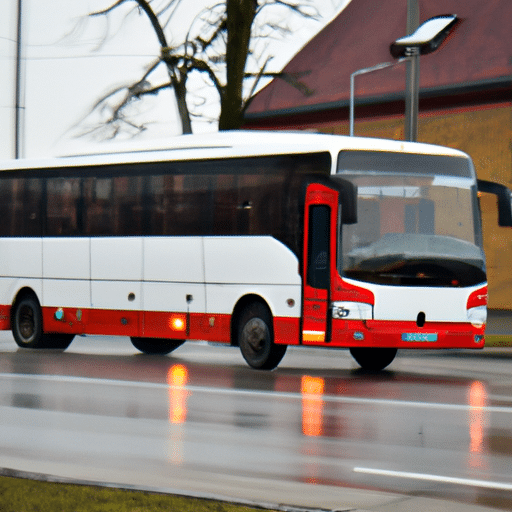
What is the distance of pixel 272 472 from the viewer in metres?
9.55

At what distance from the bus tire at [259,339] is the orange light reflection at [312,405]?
1.97 ft

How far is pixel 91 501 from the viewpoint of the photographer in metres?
8.01

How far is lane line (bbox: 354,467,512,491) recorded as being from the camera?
8.99m

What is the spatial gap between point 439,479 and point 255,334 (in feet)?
31.1

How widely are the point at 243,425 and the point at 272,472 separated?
293 centimetres

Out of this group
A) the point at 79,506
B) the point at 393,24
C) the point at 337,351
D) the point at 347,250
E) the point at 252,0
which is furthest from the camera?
the point at 393,24

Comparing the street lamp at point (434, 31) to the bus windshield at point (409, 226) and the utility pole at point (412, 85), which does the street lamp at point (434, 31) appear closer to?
the utility pole at point (412, 85)

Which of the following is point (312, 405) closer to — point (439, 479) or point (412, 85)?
point (439, 479)

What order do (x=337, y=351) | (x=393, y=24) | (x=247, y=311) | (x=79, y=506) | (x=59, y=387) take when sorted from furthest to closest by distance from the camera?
(x=393, y=24)
(x=337, y=351)
(x=247, y=311)
(x=59, y=387)
(x=79, y=506)

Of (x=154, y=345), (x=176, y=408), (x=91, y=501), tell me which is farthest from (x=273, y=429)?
(x=154, y=345)

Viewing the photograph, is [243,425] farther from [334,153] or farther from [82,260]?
[82,260]

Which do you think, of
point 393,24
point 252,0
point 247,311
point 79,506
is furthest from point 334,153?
point 393,24

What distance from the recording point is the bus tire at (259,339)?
727 inches

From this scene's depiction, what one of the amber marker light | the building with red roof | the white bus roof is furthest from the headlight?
the building with red roof
